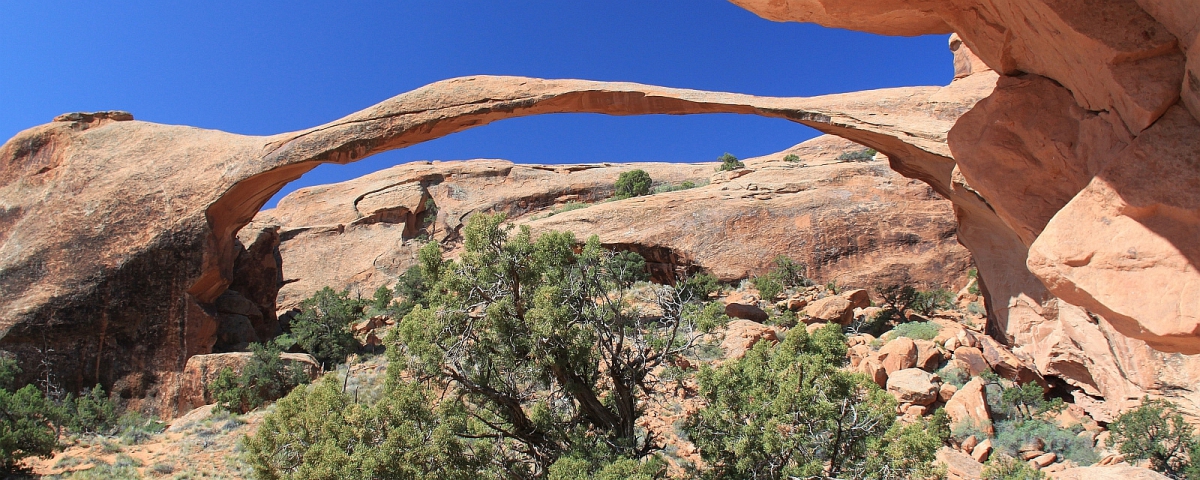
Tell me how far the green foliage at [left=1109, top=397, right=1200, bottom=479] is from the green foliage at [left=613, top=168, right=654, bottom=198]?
20569mm

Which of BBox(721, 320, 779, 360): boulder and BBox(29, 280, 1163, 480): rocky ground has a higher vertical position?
BBox(721, 320, 779, 360): boulder

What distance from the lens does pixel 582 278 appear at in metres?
7.65

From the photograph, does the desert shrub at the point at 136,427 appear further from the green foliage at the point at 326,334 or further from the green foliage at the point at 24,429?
the green foliage at the point at 326,334

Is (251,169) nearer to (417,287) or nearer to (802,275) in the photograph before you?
(417,287)

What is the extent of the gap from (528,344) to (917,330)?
8.64m

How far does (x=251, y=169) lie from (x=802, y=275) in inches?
504

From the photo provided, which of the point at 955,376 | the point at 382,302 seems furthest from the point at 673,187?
the point at 955,376

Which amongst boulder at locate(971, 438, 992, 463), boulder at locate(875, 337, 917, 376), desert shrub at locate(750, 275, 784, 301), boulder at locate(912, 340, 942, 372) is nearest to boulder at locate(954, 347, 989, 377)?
boulder at locate(912, 340, 942, 372)

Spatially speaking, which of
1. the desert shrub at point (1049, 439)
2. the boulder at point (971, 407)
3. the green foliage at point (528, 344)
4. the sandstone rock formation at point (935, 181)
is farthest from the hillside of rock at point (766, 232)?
the green foliage at point (528, 344)

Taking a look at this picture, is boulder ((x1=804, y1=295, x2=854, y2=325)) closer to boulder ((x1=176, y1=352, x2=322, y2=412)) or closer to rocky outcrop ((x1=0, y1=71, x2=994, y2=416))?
rocky outcrop ((x1=0, y1=71, x2=994, y2=416))

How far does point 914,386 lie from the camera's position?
9336mm

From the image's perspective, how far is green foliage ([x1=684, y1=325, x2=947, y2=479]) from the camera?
6.04 m

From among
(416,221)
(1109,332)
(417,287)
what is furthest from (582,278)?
(416,221)

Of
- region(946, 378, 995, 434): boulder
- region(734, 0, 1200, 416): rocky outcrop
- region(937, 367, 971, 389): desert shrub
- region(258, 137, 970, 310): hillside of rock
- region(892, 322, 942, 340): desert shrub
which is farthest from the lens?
→ region(258, 137, 970, 310): hillside of rock
